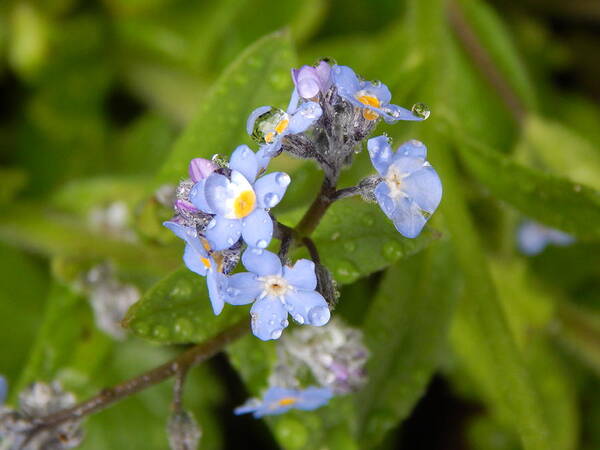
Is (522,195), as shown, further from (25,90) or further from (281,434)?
(25,90)

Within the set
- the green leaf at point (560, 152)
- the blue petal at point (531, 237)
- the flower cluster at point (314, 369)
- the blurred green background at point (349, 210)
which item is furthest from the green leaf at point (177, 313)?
the blue petal at point (531, 237)

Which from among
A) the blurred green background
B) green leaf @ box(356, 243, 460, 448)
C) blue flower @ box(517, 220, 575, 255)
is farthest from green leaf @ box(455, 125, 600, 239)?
blue flower @ box(517, 220, 575, 255)

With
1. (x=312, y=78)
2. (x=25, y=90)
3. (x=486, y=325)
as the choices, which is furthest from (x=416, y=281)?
(x=25, y=90)

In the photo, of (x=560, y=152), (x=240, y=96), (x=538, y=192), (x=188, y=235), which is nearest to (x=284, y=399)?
(x=188, y=235)

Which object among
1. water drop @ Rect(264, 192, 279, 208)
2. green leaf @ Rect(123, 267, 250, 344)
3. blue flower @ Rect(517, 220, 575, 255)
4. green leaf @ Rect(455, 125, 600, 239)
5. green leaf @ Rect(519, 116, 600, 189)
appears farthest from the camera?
blue flower @ Rect(517, 220, 575, 255)

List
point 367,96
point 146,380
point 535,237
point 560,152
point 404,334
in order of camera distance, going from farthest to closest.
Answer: point 535,237 < point 560,152 < point 404,334 < point 146,380 < point 367,96

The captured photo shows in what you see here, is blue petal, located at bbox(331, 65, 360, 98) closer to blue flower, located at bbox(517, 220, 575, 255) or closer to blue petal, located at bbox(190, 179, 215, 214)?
blue petal, located at bbox(190, 179, 215, 214)

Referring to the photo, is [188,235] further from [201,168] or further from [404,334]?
[404,334]

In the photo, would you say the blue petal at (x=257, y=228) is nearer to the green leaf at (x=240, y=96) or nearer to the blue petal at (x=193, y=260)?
the blue petal at (x=193, y=260)
